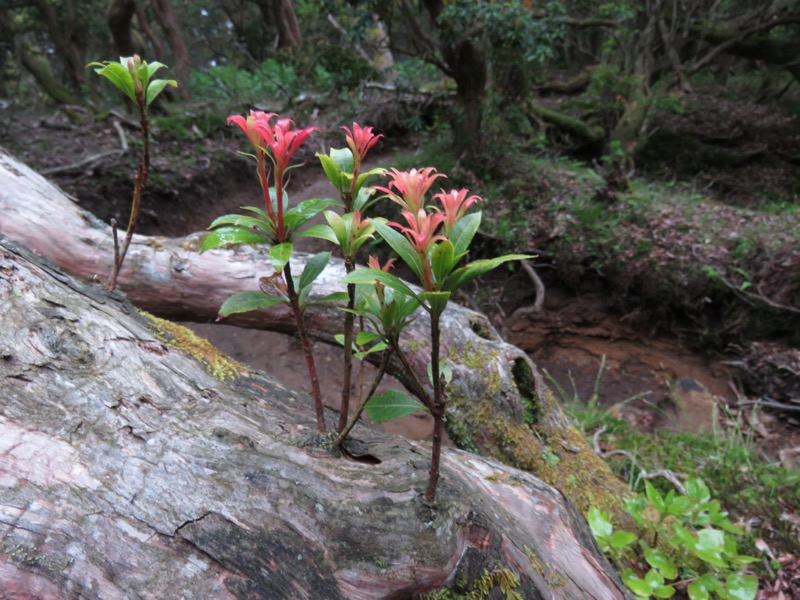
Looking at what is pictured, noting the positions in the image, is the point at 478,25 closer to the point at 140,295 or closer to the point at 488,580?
the point at 140,295

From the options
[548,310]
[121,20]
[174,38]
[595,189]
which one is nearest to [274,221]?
[548,310]

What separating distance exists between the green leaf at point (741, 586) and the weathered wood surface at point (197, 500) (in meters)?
0.77

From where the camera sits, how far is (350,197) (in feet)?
3.35

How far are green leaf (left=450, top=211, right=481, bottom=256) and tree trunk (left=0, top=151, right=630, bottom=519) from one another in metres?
1.29

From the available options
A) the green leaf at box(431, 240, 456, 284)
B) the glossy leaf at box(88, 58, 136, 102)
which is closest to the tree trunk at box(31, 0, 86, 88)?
the glossy leaf at box(88, 58, 136, 102)

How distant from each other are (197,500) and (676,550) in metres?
2.01

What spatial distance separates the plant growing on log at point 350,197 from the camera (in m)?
0.93

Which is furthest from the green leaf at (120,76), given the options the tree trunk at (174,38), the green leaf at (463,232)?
the tree trunk at (174,38)

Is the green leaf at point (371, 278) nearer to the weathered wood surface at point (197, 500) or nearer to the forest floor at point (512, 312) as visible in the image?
the weathered wood surface at point (197, 500)

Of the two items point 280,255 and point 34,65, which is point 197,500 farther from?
point 34,65

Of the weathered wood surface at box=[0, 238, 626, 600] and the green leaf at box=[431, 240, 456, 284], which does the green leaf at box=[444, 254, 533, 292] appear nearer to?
the green leaf at box=[431, 240, 456, 284]

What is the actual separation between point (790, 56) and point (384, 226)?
34.7 feet

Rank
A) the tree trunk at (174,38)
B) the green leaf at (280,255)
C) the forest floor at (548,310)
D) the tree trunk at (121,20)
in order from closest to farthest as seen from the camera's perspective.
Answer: the green leaf at (280,255) < the forest floor at (548,310) < the tree trunk at (121,20) < the tree trunk at (174,38)

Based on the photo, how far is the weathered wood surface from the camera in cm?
84
